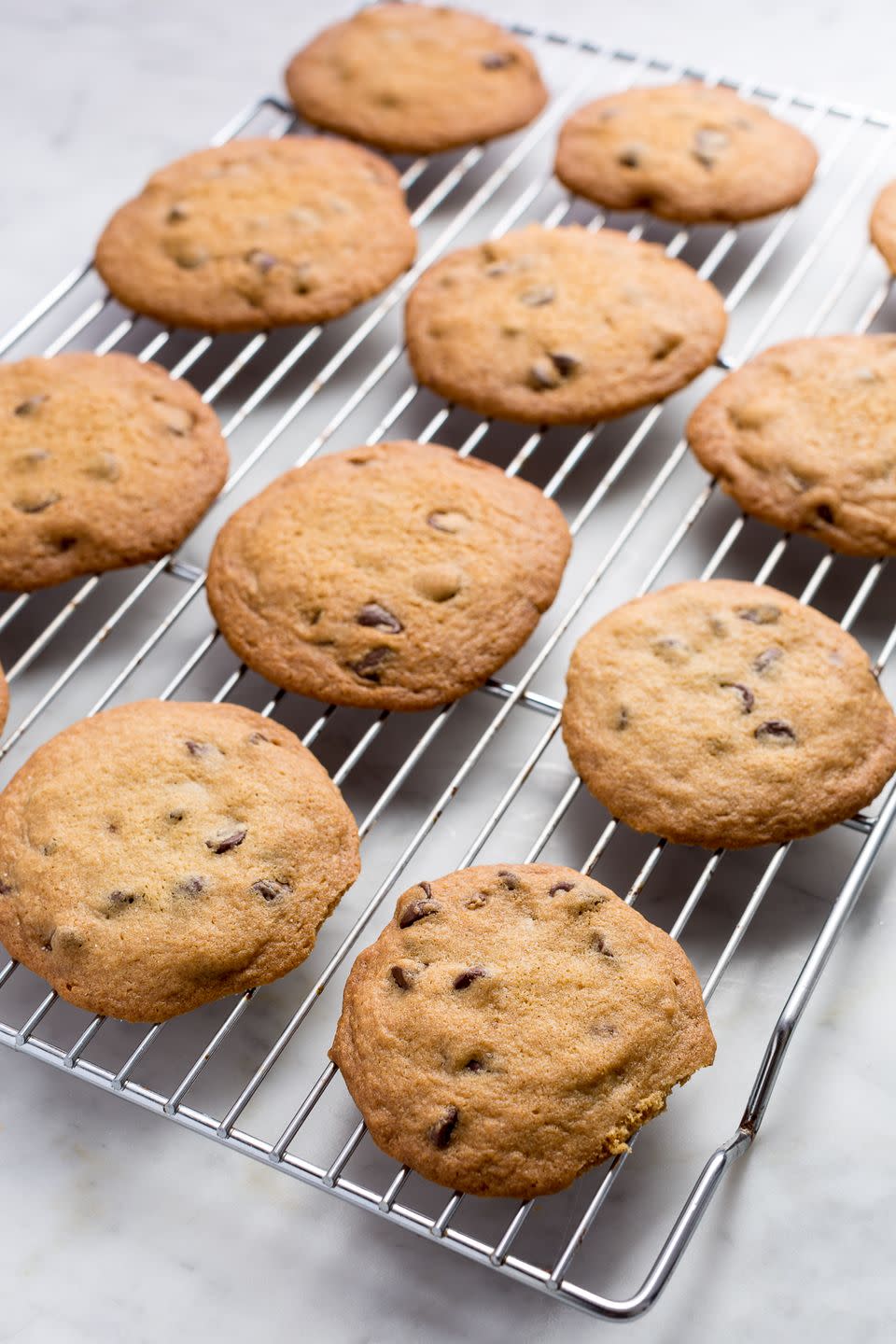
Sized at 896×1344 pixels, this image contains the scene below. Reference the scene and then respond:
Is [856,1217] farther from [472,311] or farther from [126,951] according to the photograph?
[472,311]

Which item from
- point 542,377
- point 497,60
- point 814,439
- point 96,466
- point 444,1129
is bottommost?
point 444,1129

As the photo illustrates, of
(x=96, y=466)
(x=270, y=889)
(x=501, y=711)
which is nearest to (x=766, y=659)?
(x=501, y=711)

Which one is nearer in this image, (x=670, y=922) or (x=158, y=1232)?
(x=158, y=1232)

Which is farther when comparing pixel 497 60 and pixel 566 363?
pixel 497 60

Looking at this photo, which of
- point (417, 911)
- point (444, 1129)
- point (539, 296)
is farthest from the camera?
point (539, 296)

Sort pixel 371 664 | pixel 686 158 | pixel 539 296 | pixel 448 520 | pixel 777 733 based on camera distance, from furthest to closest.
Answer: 1. pixel 686 158
2. pixel 539 296
3. pixel 448 520
4. pixel 371 664
5. pixel 777 733

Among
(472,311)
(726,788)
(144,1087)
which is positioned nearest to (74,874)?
(144,1087)

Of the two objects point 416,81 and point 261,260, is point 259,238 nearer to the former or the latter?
point 261,260
